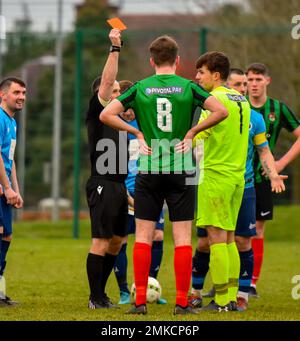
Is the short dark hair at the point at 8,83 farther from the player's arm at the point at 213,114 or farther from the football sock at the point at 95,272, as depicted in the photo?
the player's arm at the point at 213,114

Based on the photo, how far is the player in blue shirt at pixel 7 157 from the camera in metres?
9.12

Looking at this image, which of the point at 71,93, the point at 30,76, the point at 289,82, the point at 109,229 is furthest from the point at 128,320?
the point at 30,76

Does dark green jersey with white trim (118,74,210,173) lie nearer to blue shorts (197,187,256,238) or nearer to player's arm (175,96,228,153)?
player's arm (175,96,228,153)

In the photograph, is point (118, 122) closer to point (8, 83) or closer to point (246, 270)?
point (8, 83)

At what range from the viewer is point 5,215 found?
9320mm

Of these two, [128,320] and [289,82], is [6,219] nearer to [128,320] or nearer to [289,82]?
[128,320]

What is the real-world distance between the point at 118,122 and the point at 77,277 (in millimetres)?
4393

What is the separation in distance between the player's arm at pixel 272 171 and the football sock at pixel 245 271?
2.71 ft

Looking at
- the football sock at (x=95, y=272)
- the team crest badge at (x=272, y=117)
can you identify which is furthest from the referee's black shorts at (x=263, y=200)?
the football sock at (x=95, y=272)

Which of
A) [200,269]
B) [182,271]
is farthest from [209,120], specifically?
[200,269]

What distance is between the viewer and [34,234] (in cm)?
1986

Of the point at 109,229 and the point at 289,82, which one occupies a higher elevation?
the point at 289,82

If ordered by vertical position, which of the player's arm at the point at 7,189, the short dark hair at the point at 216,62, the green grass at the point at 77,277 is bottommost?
the green grass at the point at 77,277
